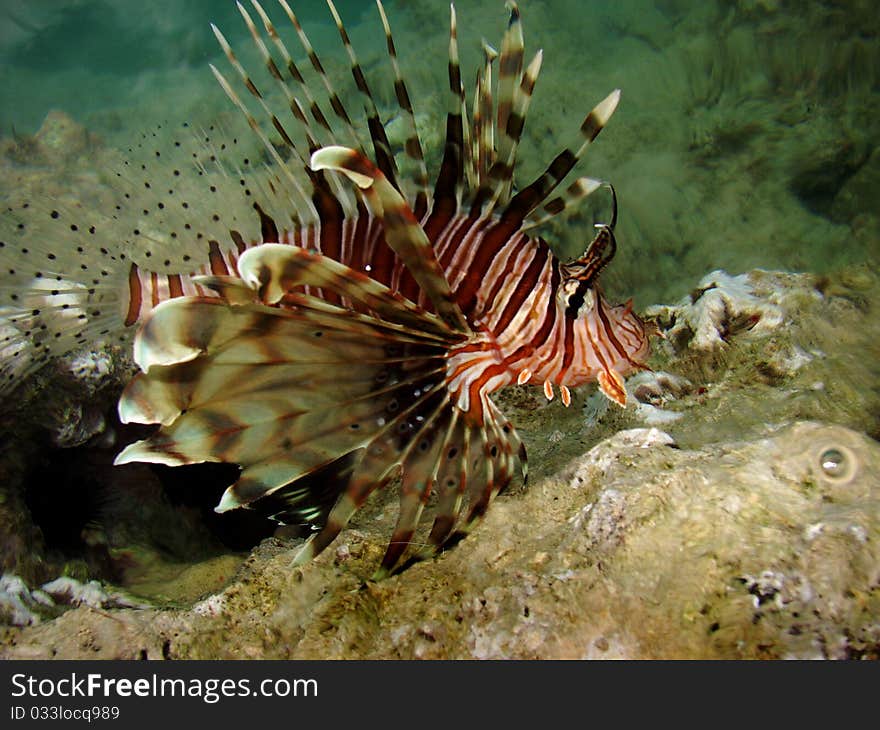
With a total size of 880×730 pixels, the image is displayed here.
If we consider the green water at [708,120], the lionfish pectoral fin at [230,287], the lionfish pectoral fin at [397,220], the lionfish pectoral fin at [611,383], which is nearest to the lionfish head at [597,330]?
the lionfish pectoral fin at [611,383]

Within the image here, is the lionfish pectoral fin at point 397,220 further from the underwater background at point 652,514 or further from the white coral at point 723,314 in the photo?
the white coral at point 723,314

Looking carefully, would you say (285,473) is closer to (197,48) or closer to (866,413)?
(866,413)

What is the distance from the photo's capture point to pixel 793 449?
170 cm

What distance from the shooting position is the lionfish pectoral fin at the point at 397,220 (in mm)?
1414

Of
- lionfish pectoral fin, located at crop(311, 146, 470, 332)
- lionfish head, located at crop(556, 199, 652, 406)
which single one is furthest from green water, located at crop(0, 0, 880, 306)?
lionfish pectoral fin, located at crop(311, 146, 470, 332)

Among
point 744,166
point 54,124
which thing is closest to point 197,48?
point 54,124

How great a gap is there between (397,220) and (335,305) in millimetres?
394

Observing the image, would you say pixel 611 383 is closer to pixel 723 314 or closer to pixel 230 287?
pixel 723 314

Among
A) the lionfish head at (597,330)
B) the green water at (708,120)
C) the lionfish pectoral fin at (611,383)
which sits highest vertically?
the lionfish head at (597,330)

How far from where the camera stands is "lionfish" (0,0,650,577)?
1646 millimetres

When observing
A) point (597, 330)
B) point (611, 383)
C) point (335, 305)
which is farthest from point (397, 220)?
point (611, 383)

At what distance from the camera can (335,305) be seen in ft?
5.93

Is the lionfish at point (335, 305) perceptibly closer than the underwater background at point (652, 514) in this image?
No

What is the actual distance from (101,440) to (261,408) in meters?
1.92
